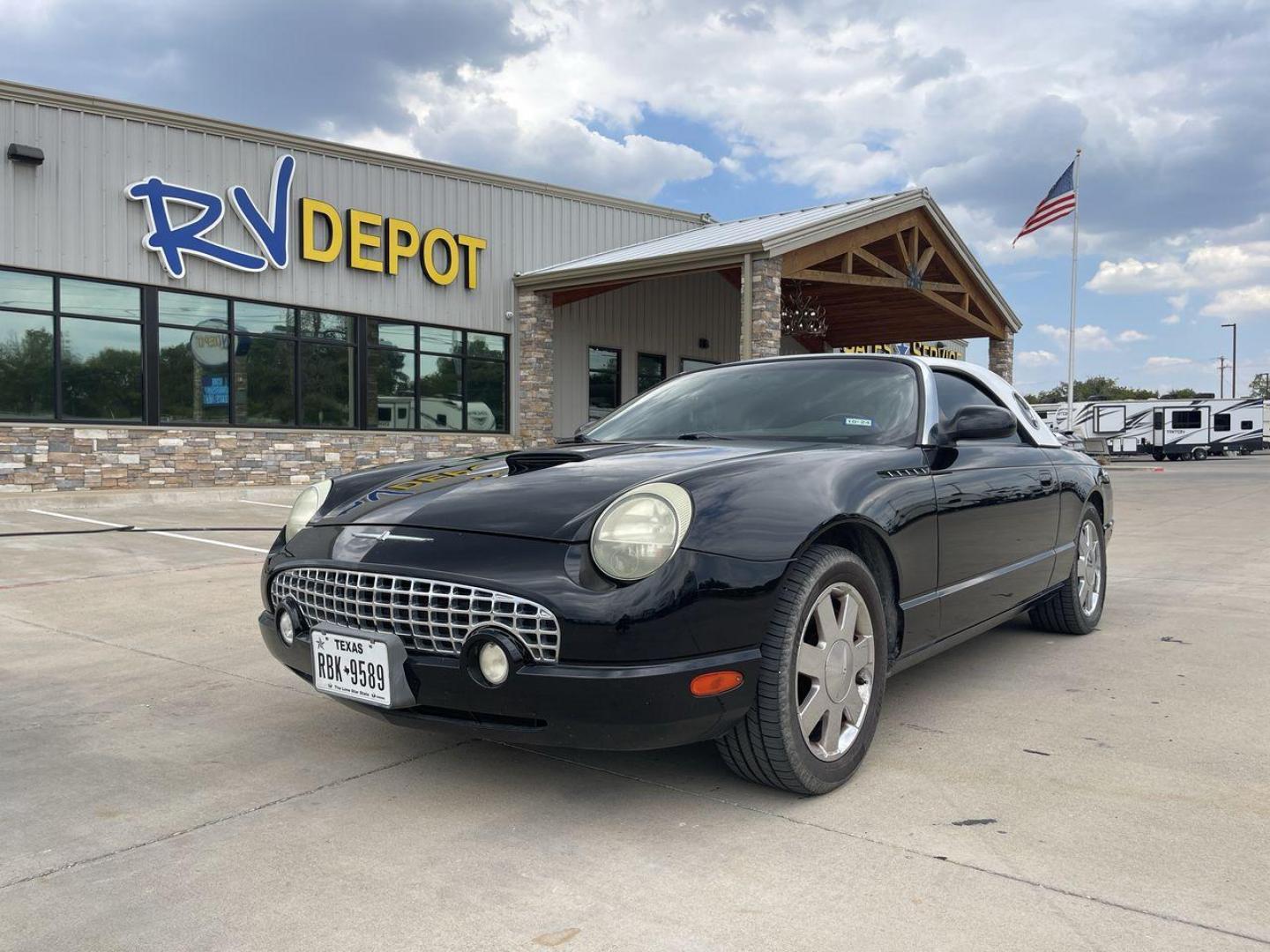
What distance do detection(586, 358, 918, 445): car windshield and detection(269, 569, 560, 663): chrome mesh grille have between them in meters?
1.42

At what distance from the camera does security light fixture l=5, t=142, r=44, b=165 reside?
513 inches

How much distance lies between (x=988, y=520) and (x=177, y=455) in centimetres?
1369

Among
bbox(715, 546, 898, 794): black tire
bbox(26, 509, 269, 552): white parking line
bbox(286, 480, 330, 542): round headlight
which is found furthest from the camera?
bbox(26, 509, 269, 552): white parking line

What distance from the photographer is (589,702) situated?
8.21 feet

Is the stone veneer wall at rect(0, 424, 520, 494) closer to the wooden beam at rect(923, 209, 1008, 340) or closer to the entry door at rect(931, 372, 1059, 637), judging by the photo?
the entry door at rect(931, 372, 1059, 637)

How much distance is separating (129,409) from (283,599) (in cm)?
1303

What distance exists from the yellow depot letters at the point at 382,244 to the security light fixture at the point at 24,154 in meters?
3.87

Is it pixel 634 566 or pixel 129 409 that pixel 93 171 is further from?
pixel 634 566

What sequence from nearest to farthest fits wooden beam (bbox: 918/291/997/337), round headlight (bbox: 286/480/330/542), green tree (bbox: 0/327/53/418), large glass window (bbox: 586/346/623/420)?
round headlight (bbox: 286/480/330/542)
green tree (bbox: 0/327/53/418)
wooden beam (bbox: 918/291/997/337)
large glass window (bbox: 586/346/623/420)

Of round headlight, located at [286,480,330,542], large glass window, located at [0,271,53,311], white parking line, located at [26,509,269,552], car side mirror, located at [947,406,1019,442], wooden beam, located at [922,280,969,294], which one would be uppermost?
wooden beam, located at [922,280,969,294]

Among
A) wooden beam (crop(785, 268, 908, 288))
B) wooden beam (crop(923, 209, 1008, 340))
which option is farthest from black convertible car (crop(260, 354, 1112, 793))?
wooden beam (crop(923, 209, 1008, 340))

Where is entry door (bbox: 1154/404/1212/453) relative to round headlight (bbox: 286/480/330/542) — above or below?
above

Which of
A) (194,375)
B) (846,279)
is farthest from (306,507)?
(846,279)

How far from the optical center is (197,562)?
308 inches
